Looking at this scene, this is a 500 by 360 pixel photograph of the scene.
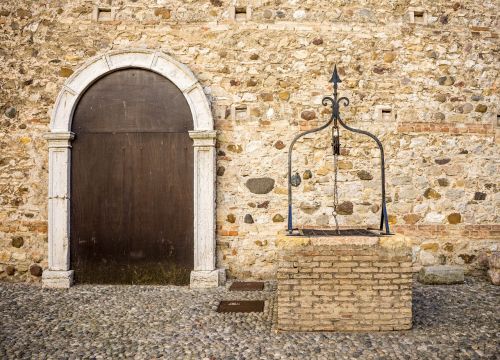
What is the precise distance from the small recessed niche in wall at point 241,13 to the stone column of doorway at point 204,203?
5.59 ft

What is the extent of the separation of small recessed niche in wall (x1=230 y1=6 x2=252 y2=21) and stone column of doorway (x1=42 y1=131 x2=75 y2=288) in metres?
2.79

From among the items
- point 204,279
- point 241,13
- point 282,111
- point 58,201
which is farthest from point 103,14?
point 204,279

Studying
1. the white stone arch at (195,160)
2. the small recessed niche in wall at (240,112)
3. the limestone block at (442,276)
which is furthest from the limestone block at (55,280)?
the limestone block at (442,276)

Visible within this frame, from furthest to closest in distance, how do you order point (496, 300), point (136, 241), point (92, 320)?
1. point (136, 241)
2. point (496, 300)
3. point (92, 320)

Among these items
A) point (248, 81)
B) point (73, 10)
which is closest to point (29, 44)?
point (73, 10)

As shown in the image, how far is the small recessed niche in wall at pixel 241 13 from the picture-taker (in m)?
5.06

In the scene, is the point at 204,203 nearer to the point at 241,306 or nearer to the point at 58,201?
the point at 241,306

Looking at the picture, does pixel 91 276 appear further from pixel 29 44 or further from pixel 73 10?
pixel 73 10

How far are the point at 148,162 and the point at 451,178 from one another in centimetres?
428

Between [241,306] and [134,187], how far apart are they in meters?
2.22

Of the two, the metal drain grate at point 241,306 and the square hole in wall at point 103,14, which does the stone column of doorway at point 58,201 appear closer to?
the square hole in wall at point 103,14

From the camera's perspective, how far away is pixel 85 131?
4.98 meters

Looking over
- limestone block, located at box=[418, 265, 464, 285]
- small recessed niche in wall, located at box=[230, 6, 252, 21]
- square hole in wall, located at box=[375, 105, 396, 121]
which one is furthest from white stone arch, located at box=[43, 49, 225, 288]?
limestone block, located at box=[418, 265, 464, 285]

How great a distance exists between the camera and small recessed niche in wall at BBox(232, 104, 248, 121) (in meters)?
5.01
